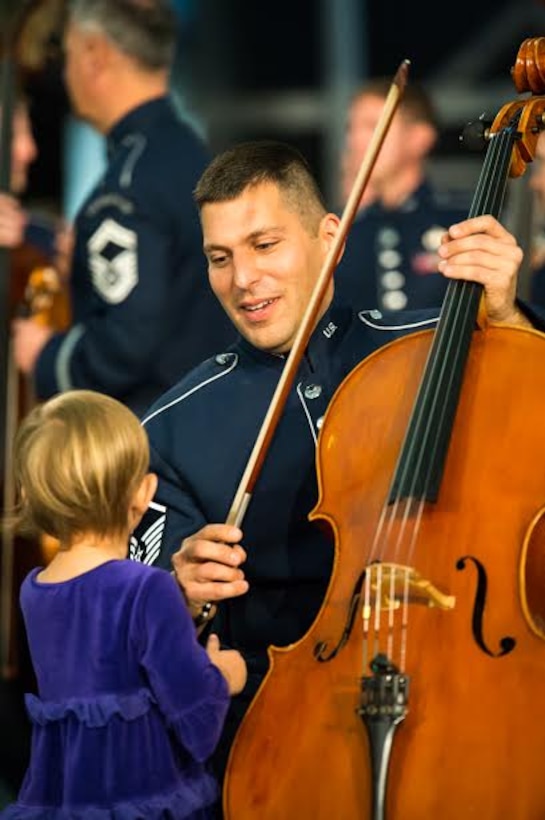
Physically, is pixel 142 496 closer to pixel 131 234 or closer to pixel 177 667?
pixel 177 667

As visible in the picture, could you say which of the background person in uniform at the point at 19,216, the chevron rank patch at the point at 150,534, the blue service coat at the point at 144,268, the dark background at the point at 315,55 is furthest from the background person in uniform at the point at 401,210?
the dark background at the point at 315,55

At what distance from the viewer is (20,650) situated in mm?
5016

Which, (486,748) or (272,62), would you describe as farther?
(272,62)

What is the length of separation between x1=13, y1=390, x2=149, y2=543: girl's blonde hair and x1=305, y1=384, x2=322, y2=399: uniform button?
0.37 m

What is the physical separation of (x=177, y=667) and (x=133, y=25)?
2.36m

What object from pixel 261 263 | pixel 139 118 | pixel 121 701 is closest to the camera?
pixel 121 701

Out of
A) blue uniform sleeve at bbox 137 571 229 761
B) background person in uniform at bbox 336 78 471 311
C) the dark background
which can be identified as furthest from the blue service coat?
the dark background

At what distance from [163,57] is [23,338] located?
2.51 feet

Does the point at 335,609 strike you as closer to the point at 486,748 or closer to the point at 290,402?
the point at 486,748

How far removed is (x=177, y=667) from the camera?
273 cm

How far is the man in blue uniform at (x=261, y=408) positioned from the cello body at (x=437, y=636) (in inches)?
10.2

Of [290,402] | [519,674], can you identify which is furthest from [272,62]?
[519,674]

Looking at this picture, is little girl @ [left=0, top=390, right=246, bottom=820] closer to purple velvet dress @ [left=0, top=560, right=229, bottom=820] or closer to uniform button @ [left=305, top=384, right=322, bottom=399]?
purple velvet dress @ [left=0, top=560, right=229, bottom=820]

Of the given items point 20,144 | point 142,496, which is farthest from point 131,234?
point 142,496
